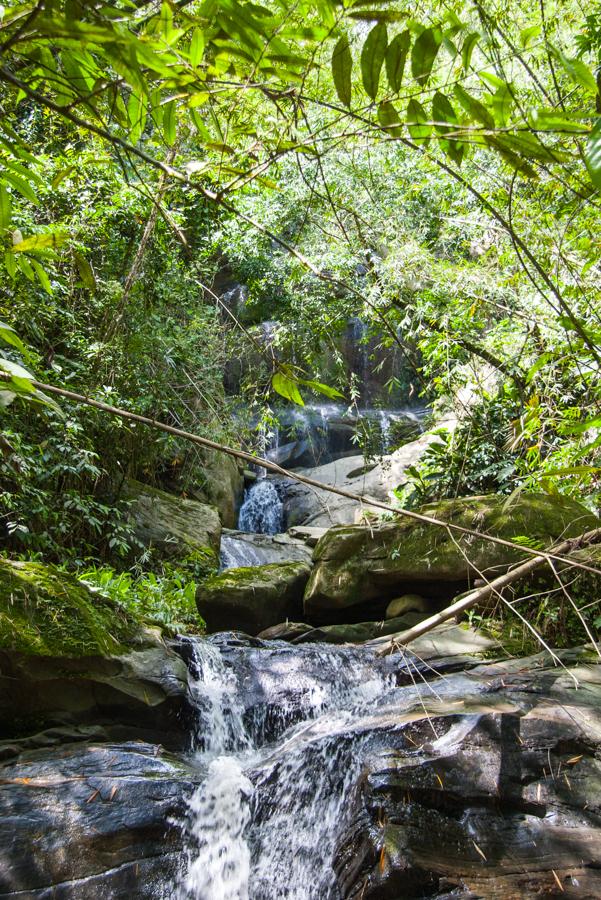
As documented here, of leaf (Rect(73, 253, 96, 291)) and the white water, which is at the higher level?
leaf (Rect(73, 253, 96, 291))

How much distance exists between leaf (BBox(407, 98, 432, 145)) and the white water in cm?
317

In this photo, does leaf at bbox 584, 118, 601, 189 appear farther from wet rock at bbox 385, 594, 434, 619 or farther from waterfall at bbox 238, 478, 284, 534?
waterfall at bbox 238, 478, 284, 534

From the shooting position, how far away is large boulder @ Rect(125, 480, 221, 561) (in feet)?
27.6

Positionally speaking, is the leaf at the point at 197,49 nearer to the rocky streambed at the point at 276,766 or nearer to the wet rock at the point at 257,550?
the rocky streambed at the point at 276,766

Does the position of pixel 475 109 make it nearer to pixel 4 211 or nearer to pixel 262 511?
pixel 4 211

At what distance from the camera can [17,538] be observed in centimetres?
598

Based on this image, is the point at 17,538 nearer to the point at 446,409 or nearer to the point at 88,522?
the point at 88,522

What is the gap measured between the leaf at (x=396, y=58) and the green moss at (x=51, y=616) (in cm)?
364

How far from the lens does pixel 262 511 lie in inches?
521

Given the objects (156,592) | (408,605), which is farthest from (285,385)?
(156,592)

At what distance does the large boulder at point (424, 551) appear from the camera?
5797mm

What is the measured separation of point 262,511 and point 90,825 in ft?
34.3

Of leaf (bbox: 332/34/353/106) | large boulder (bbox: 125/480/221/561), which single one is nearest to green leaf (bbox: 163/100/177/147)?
leaf (bbox: 332/34/353/106)

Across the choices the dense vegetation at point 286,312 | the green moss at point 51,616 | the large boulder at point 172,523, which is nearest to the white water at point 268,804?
the green moss at point 51,616
